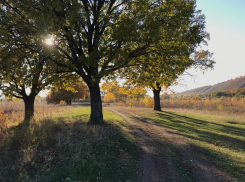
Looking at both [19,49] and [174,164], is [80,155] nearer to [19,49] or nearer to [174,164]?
[174,164]

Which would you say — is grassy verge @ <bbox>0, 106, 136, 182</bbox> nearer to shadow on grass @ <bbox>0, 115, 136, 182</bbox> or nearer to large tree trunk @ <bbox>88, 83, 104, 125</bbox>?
shadow on grass @ <bbox>0, 115, 136, 182</bbox>

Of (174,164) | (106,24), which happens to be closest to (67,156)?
(174,164)

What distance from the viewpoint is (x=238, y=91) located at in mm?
70750

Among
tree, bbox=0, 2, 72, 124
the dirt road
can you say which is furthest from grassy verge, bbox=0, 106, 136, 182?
tree, bbox=0, 2, 72, 124

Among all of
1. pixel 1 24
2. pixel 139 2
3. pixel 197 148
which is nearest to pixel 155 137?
pixel 197 148

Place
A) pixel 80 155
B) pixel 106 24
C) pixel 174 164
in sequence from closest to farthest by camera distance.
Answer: pixel 174 164
pixel 80 155
pixel 106 24

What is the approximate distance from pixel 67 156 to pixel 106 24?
8082 millimetres

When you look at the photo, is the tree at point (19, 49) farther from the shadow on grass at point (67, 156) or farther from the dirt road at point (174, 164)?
the dirt road at point (174, 164)

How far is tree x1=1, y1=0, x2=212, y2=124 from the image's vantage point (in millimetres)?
9233

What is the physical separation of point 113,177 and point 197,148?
497cm

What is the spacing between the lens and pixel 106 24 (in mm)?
10602

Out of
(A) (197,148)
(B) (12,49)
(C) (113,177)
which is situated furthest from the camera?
(B) (12,49)

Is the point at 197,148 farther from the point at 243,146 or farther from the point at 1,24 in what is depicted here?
the point at 1,24

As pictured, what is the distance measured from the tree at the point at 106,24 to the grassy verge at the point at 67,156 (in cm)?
337
